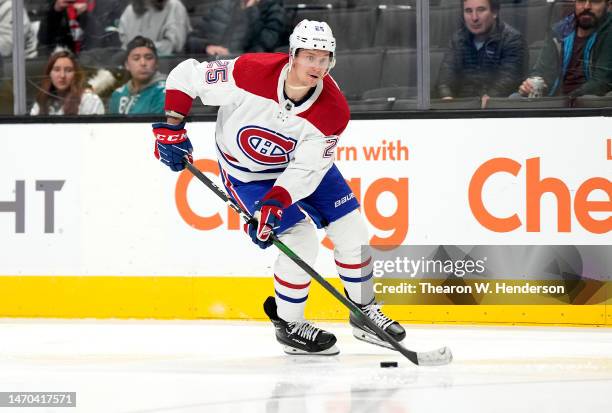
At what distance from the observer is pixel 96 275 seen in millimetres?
5012

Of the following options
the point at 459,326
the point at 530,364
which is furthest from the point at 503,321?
the point at 530,364

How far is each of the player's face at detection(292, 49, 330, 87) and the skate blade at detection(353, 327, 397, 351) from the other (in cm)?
95

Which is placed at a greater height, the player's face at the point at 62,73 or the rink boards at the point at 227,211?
the player's face at the point at 62,73

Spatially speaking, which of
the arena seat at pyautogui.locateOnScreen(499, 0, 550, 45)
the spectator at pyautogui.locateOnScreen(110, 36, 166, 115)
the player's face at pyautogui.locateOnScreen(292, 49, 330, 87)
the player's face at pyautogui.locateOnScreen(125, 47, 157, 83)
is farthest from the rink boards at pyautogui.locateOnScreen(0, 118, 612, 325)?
the player's face at pyautogui.locateOnScreen(292, 49, 330, 87)

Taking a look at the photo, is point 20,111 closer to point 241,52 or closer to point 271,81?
point 241,52

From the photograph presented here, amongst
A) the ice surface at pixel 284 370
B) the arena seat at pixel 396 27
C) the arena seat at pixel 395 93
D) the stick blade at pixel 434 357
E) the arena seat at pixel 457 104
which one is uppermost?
the arena seat at pixel 396 27

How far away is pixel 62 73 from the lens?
5156 millimetres

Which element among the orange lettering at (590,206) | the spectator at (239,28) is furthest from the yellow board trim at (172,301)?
the spectator at (239,28)

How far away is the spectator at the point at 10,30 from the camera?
510 centimetres

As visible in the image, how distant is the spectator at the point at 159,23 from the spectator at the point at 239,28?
60 mm

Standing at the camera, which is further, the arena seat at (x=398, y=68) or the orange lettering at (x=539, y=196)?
the arena seat at (x=398, y=68)

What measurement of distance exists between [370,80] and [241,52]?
0.59m

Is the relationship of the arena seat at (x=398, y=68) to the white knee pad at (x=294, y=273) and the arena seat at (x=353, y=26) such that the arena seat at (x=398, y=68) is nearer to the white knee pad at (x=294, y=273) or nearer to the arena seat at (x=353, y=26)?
the arena seat at (x=353, y=26)

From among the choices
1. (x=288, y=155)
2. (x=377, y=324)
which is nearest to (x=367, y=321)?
(x=377, y=324)
